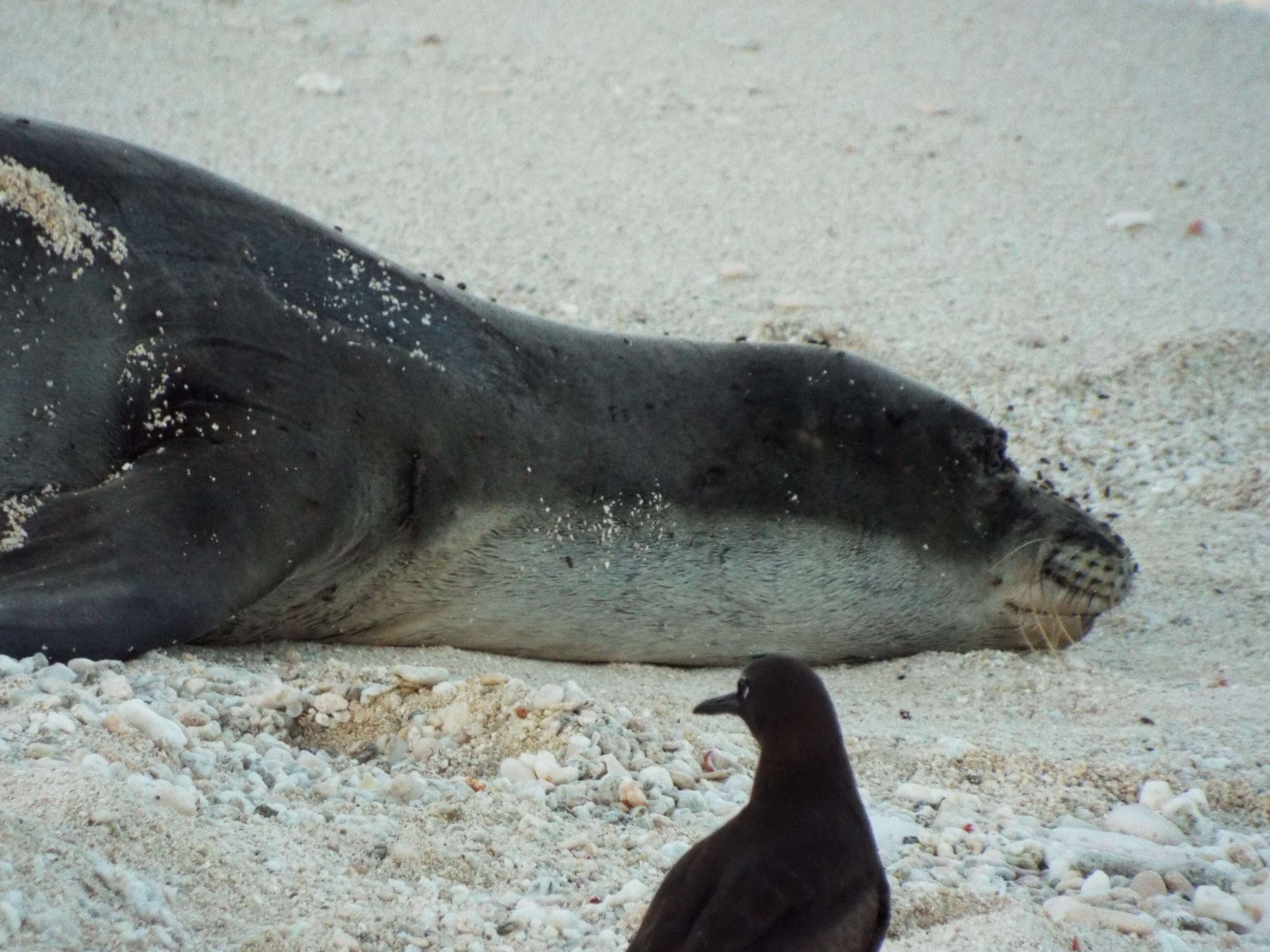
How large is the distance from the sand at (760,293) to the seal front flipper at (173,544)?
0.49 ft

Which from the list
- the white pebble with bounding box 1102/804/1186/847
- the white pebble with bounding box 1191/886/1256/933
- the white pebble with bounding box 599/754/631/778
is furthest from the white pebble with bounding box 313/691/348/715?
the white pebble with bounding box 1191/886/1256/933

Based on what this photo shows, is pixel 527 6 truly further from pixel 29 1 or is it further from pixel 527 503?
pixel 527 503

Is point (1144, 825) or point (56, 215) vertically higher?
point (56, 215)

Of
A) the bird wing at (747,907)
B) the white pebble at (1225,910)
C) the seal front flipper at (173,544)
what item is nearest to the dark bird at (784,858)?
the bird wing at (747,907)

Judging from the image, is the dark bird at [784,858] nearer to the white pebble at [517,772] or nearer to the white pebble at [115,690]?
the white pebble at [517,772]

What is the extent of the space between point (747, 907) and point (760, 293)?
584 cm

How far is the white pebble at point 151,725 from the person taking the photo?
10.2ft

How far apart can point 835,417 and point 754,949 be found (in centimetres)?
304

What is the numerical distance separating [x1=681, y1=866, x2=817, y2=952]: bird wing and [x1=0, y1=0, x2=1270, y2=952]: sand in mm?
561

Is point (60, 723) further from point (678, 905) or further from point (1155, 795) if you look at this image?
point (1155, 795)

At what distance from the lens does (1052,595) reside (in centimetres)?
521

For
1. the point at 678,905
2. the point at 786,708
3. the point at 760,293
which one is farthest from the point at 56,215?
the point at 760,293

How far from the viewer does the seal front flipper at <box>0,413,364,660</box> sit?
11.9 ft

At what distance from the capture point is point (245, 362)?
435 cm
